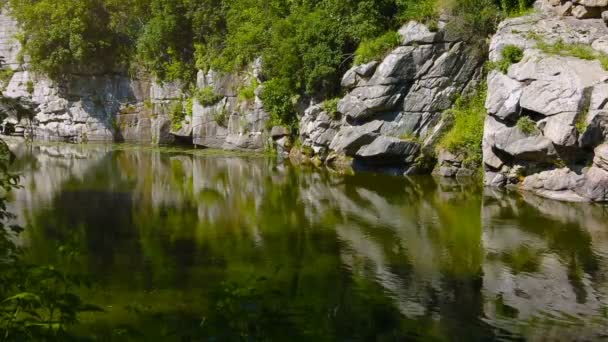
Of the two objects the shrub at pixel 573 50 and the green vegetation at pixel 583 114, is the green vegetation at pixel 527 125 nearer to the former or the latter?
the green vegetation at pixel 583 114

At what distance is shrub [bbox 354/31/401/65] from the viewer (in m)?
28.1

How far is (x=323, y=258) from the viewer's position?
13039 mm

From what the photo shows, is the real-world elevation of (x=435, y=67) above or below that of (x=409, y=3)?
below

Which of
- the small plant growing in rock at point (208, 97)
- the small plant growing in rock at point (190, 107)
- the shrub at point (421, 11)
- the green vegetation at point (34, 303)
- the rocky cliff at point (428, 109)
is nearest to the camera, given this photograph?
the green vegetation at point (34, 303)

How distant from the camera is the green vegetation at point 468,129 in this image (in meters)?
Answer: 25.1

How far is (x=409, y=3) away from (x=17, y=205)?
18828mm

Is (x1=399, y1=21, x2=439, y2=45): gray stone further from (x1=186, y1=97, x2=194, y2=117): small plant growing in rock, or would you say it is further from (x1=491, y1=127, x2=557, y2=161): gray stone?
(x1=186, y1=97, x2=194, y2=117): small plant growing in rock

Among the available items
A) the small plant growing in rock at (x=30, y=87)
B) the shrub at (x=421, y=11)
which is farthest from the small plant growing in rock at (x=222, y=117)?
the small plant growing in rock at (x=30, y=87)

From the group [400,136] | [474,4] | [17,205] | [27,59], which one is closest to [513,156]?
[400,136]

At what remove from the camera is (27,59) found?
1821 inches

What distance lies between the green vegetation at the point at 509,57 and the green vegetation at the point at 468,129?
272 cm

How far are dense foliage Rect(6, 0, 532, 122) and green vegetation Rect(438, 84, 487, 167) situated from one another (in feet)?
8.84

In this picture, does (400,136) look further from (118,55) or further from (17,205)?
(118,55)

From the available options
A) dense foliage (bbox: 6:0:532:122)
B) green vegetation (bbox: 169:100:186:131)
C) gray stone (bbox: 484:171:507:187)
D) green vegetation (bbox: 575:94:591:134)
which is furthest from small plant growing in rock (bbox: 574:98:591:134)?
green vegetation (bbox: 169:100:186:131)
